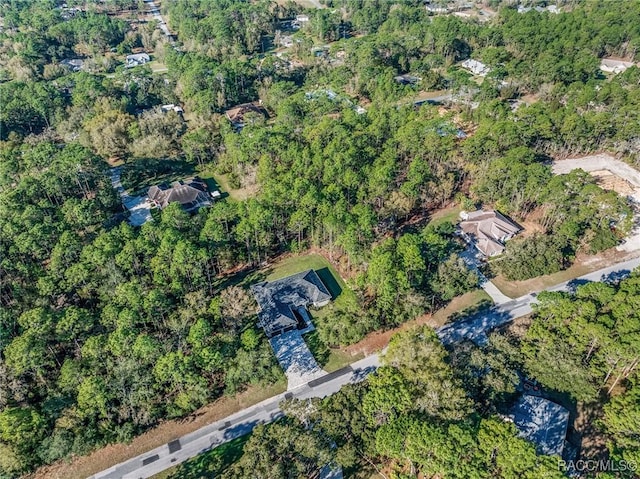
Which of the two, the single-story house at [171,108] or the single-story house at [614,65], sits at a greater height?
the single-story house at [614,65]

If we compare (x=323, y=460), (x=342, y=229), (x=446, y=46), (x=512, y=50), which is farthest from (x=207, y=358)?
(x=512, y=50)

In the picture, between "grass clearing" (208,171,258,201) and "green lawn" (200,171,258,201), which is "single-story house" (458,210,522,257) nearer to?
"grass clearing" (208,171,258,201)

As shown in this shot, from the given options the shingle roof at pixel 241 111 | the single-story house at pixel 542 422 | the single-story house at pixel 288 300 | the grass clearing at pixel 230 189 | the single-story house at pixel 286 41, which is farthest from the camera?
the single-story house at pixel 286 41

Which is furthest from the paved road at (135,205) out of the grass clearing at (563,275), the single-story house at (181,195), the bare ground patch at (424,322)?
the grass clearing at (563,275)

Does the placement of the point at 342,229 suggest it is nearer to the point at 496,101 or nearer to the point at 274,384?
the point at 274,384

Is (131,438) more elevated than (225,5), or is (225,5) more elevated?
(225,5)

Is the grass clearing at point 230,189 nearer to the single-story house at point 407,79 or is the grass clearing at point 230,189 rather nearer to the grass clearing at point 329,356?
the grass clearing at point 329,356
